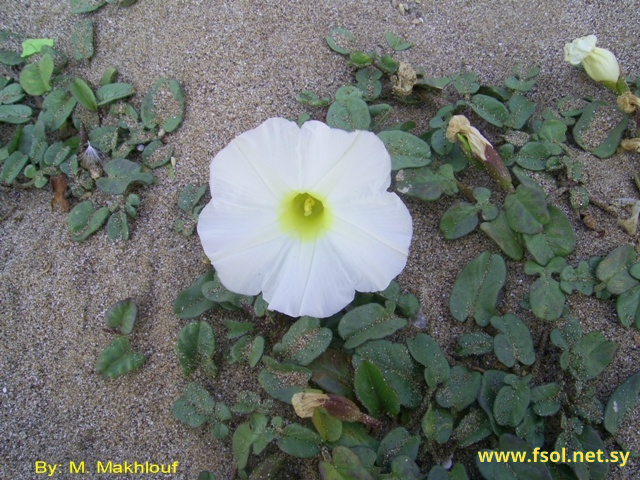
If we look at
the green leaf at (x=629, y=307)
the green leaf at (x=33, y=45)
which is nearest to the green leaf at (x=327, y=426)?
the green leaf at (x=629, y=307)

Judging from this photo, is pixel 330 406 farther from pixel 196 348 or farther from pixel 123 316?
pixel 123 316

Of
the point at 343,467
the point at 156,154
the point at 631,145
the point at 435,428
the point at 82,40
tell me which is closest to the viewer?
the point at 343,467

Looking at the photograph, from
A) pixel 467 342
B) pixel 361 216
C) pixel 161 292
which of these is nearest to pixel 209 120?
pixel 161 292

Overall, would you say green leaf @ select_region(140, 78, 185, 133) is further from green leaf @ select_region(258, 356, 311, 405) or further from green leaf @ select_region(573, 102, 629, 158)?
green leaf @ select_region(573, 102, 629, 158)

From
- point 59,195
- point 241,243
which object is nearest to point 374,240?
point 241,243

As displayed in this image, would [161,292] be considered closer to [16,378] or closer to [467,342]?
[16,378]

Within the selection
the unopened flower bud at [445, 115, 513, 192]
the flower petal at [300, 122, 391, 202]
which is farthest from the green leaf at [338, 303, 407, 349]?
the unopened flower bud at [445, 115, 513, 192]
